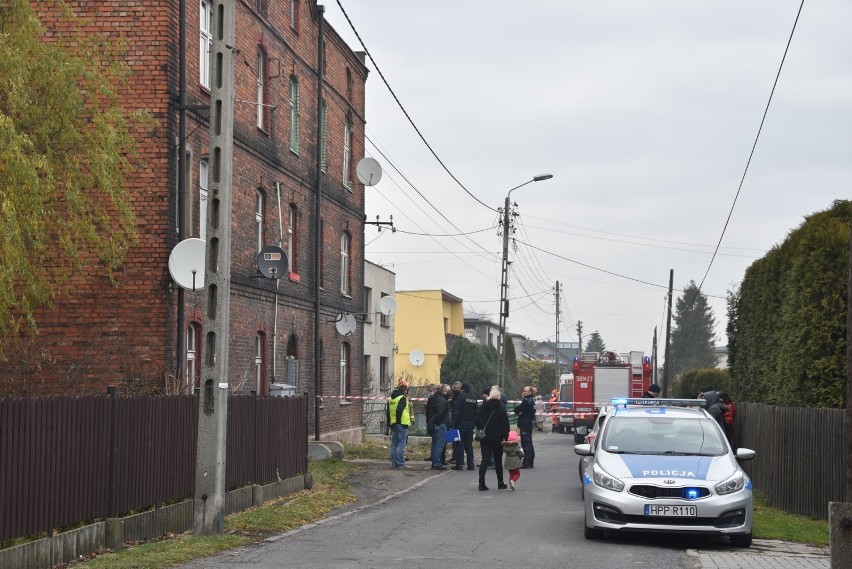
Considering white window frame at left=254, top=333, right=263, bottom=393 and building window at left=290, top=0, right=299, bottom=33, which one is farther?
building window at left=290, top=0, right=299, bottom=33

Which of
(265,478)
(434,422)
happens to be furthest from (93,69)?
(434,422)

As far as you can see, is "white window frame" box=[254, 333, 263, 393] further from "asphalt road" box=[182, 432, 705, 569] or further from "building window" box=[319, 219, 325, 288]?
"asphalt road" box=[182, 432, 705, 569]

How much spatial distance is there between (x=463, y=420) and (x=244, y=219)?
6.30 metres

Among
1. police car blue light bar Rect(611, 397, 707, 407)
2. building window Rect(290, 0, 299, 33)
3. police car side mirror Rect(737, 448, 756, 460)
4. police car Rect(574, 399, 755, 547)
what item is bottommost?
police car Rect(574, 399, 755, 547)

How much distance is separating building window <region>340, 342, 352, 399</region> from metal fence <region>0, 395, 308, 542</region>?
17611 mm

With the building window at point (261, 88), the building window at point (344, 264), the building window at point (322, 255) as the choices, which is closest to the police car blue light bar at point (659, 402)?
the building window at point (261, 88)

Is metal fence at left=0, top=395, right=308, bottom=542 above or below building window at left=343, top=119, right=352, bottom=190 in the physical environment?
below

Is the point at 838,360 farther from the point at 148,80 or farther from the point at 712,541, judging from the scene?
the point at 148,80

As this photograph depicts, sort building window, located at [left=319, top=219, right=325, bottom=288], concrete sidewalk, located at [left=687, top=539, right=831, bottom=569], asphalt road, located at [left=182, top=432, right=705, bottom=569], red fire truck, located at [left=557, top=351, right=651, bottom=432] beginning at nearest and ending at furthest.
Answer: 1. asphalt road, located at [left=182, top=432, right=705, bottom=569]
2. concrete sidewalk, located at [left=687, top=539, right=831, bottom=569]
3. building window, located at [left=319, top=219, right=325, bottom=288]
4. red fire truck, located at [left=557, top=351, right=651, bottom=432]

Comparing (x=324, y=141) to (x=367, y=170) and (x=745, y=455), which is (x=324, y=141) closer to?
(x=367, y=170)

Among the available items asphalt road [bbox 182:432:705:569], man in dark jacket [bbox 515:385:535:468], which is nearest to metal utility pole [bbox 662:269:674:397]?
man in dark jacket [bbox 515:385:535:468]

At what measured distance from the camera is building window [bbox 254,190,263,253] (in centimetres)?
2693

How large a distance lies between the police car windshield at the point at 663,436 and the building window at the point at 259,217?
13.4 meters

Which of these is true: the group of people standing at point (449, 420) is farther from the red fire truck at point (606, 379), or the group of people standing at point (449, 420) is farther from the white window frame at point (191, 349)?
the red fire truck at point (606, 379)
